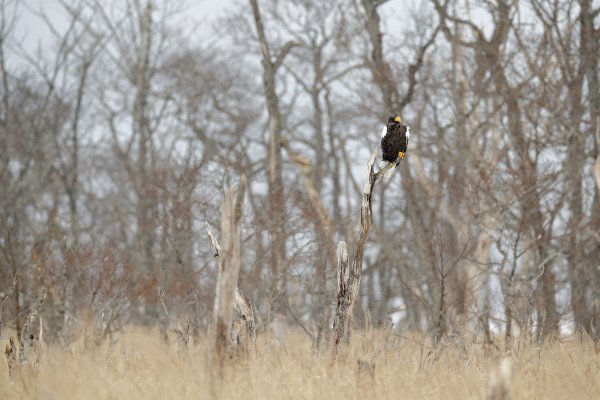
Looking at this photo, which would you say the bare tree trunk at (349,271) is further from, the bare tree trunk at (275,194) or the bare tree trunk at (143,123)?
the bare tree trunk at (143,123)

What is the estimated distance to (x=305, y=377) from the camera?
22.6 feet

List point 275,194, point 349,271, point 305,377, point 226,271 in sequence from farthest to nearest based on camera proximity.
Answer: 1. point 275,194
2. point 349,271
3. point 305,377
4. point 226,271

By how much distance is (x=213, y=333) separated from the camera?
6.52 metres

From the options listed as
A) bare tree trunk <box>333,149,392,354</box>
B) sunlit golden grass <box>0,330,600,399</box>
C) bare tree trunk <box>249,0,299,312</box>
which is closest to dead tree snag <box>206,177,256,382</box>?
sunlit golden grass <box>0,330,600,399</box>

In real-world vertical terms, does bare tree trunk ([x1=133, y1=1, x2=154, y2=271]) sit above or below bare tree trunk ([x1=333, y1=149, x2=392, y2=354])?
above

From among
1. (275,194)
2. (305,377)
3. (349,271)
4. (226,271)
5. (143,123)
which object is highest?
(143,123)

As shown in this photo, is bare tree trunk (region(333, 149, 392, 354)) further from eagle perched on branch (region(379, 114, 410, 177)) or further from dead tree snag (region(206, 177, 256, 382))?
dead tree snag (region(206, 177, 256, 382))

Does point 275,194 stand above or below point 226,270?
above

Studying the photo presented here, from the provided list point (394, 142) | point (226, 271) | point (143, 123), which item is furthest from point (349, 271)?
point (143, 123)

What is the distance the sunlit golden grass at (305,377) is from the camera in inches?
251

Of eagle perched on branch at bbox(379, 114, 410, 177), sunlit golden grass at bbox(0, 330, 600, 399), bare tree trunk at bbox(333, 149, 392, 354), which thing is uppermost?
eagle perched on branch at bbox(379, 114, 410, 177)

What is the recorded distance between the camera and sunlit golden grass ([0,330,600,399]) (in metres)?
6.37

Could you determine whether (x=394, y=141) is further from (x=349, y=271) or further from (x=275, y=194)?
(x=275, y=194)

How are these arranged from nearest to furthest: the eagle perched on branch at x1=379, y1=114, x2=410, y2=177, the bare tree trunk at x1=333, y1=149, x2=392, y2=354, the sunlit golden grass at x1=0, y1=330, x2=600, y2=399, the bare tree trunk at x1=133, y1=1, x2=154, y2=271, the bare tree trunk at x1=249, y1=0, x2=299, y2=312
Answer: the sunlit golden grass at x1=0, y1=330, x2=600, y2=399
the bare tree trunk at x1=333, y1=149, x2=392, y2=354
the eagle perched on branch at x1=379, y1=114, x2=410, y2=177
the bare tree trunk at x1=249, y1=0, x2=299, y2=312
the bare tree trunk at x1=133, y1=1, x2=154, y2=271
